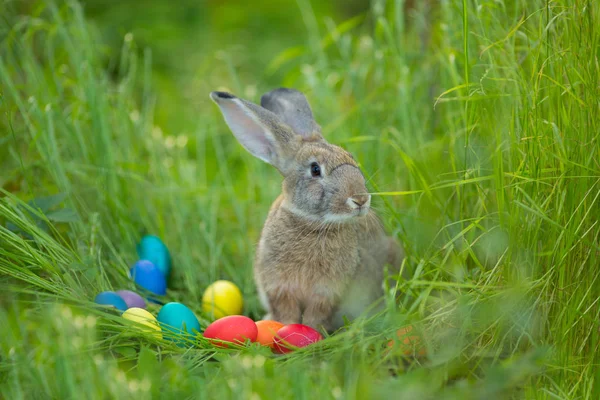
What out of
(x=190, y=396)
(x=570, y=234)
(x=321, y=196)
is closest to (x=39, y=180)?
(x=321, y=196)

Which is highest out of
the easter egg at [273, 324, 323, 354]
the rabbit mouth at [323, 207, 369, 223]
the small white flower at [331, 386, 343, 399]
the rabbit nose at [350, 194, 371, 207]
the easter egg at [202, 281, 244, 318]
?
the rabbit nose at [350, 194, 371, 207]

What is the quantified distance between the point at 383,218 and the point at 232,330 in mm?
1179

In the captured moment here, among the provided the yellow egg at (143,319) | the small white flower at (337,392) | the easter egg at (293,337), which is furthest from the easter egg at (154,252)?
the small white flower at (337,392)

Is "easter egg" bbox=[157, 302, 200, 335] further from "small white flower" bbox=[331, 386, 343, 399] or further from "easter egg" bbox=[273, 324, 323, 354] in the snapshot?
"small white flower" bbox=[331, 386, 343, 399]

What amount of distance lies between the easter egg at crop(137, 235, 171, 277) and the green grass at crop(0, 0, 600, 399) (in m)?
0.08

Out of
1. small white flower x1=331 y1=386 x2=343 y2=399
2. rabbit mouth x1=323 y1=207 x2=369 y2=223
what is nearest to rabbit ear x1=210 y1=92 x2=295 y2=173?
rabbit mouth x1=323 y1=207 x2=369 y2=223

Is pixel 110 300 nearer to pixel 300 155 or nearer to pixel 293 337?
pixel 293 337

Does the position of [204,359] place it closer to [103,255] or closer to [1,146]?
[103,255]

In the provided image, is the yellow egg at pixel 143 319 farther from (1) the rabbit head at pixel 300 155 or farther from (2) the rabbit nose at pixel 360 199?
(2) the rabbit nose at pixel 360 199

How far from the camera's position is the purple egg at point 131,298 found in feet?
12.3

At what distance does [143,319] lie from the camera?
3.33 meters

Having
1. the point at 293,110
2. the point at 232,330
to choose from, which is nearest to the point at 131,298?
the point at 232,330

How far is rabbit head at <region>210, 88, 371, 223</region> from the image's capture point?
3520 millimetres

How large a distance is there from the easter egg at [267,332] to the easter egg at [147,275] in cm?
85
